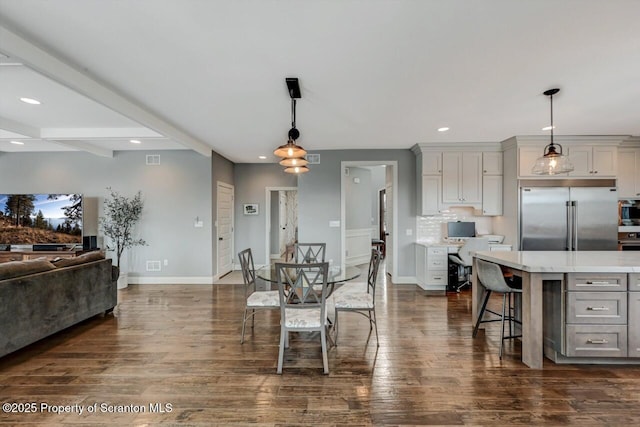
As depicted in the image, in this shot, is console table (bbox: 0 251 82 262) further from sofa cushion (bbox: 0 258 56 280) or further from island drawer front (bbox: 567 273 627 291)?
island drawer front (bbox: 567 273 627 291)

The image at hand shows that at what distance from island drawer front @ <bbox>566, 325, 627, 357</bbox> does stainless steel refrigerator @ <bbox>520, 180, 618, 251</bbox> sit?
2261mm

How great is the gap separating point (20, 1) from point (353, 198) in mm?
6254

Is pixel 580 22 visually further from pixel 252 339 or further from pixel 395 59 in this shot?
pixel 252 339

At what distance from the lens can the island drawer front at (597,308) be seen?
235 centimetres

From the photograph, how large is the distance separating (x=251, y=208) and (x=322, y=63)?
4903 millimetres

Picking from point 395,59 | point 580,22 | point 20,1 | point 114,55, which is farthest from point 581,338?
point 20,1

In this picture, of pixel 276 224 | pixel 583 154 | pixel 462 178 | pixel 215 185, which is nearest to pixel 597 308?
pixel 462 178

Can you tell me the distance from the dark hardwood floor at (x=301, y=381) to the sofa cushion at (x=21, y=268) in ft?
2.47

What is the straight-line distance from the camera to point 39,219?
4922 millimetres

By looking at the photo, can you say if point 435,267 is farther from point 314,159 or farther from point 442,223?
point 314,159

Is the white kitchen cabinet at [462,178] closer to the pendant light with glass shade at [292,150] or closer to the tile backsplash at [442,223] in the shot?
the tile backsplash at [442,223]

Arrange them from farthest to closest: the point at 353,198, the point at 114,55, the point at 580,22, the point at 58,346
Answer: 1. the point at 353,198
2. the point at 58,346
3. the point at 114,55
4. the point at 580,22

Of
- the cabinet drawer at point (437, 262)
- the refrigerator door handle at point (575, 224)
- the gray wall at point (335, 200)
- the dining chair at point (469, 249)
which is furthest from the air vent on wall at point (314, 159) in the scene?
the refrigerator door handle at point (575, 224)

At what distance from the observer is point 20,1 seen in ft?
5.36
